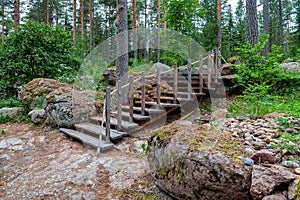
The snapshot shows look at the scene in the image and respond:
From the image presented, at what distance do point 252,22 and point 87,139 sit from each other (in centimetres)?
562

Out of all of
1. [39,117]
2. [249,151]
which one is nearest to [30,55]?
[39,117]

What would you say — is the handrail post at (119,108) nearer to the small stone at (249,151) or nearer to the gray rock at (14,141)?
the gray rock at (14,141)

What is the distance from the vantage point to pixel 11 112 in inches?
230

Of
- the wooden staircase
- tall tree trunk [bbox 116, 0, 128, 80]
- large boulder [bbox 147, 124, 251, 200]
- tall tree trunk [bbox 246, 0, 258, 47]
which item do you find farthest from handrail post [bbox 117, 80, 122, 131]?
tall tree trunk [bbox 246, 0, 258, 47]

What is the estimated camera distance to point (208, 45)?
46.7 feet

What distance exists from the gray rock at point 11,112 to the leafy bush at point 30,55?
1.22m

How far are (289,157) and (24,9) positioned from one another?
21.2 metres

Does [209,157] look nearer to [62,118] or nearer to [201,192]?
[201,192]

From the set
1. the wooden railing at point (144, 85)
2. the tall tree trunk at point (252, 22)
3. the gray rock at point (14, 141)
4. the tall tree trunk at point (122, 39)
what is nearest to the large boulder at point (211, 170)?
A: the wooden railing at point (144, 85)

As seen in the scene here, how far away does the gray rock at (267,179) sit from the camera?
1511 millimetres

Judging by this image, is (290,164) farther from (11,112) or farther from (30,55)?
(30,55)

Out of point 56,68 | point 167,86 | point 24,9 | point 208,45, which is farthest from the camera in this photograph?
point 24,9

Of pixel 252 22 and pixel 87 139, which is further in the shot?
pixel 252 22

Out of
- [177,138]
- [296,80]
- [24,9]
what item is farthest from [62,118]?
[24,9]
